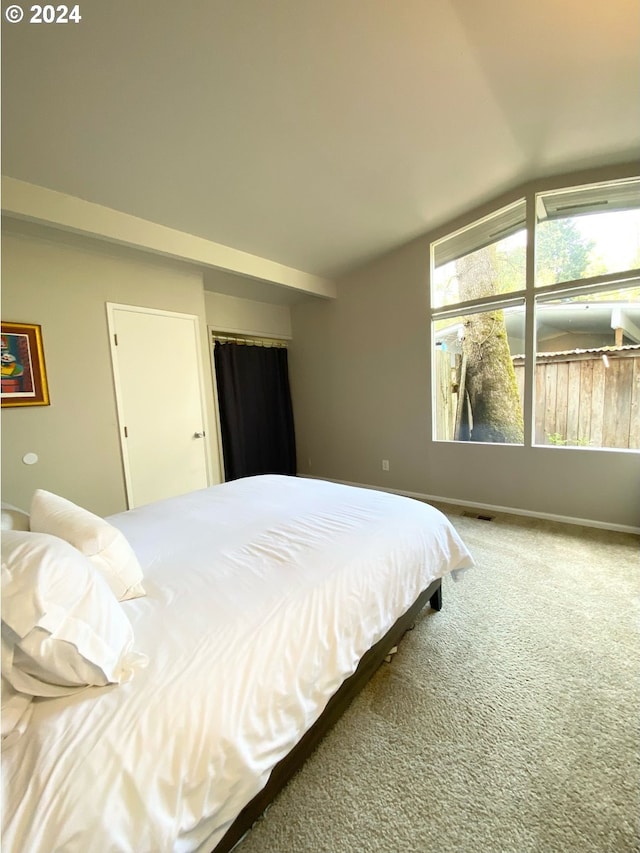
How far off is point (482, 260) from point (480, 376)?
3.72 feet

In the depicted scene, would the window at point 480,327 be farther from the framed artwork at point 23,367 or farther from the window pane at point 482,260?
the framed artwork at point 23,367

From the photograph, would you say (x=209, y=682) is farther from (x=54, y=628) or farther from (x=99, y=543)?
(x=99, y=543)

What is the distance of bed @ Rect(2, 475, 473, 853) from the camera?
648 mm

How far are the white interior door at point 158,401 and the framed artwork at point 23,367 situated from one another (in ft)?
1.70

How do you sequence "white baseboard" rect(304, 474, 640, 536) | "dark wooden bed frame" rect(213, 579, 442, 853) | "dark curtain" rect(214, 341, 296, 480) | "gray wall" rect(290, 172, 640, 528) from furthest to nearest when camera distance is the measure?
"dark curtain" rect(214, 341, 296, 480) → "gray wall" rect(290, 172, 640, 528) → "white baseboard" rect(304, 474, 640, 536) → "dark wooden bed frame" rect(213, 579, 442, 853)

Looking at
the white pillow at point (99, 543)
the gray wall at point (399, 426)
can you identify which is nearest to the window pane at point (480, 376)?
the gray wall at point (399, 426)

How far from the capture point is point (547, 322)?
3.09m

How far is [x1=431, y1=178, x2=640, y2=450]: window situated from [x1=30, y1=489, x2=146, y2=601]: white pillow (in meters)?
3.22

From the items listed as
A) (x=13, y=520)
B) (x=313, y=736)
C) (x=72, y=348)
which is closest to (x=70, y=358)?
(x=72, y=348)

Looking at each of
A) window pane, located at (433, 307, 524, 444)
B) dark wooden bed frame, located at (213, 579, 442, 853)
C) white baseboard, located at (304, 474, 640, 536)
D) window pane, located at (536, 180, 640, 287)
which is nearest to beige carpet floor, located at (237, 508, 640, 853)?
dark wooden bed frame, located at (213, 579, 442, 853)

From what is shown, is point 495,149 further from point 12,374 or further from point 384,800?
point 12,374

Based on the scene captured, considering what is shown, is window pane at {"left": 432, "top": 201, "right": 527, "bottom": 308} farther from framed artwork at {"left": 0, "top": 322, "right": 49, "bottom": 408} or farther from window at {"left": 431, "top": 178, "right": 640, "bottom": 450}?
framed artwork at {"left": 0, "top": 322, "right": 49, "bottom": 408}

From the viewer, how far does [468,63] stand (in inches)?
72.1

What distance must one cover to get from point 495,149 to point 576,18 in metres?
0.83
